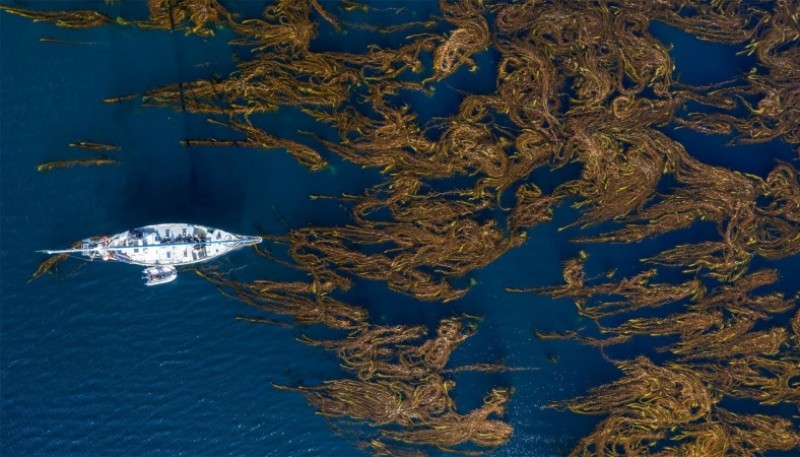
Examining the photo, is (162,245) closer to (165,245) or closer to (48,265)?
(165,245)

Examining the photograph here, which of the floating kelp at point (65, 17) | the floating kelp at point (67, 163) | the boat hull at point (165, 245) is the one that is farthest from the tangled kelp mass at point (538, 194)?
the floating kelp at point (67, 163)

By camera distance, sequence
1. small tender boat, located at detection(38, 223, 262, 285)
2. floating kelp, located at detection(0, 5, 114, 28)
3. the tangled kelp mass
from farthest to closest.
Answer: the tangled kelp mass → floating kelp, located at detection(0, 5, 114, 28) → small tender boat, located at detection(38, 223, 262, 285)

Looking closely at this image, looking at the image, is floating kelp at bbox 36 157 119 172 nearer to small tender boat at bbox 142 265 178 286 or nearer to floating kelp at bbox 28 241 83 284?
floating kelp at bbox 28 241 83 284

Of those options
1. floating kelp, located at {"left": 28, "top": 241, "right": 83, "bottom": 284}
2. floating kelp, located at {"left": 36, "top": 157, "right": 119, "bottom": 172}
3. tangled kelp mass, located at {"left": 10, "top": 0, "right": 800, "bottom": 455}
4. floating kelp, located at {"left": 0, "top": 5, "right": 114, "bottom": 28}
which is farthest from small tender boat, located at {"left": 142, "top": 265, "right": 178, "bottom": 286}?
floating kelp, located at {"left": 0, "top": 5, "right": 114, "bottom": 28}

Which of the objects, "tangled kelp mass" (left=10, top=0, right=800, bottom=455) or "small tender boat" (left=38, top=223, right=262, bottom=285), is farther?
"tangled kelp mass" (left=10, top=0, right=800, bottom=455)

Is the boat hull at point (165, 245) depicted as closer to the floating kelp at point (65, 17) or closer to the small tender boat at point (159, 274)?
the small tender boat at point (159, 274)

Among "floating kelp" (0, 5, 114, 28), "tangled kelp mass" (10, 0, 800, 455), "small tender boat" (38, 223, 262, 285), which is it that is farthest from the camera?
"tangled kelp mass" (10, 0, 800, 455)

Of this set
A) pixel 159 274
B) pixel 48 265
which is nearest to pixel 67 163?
pixel 48 265
